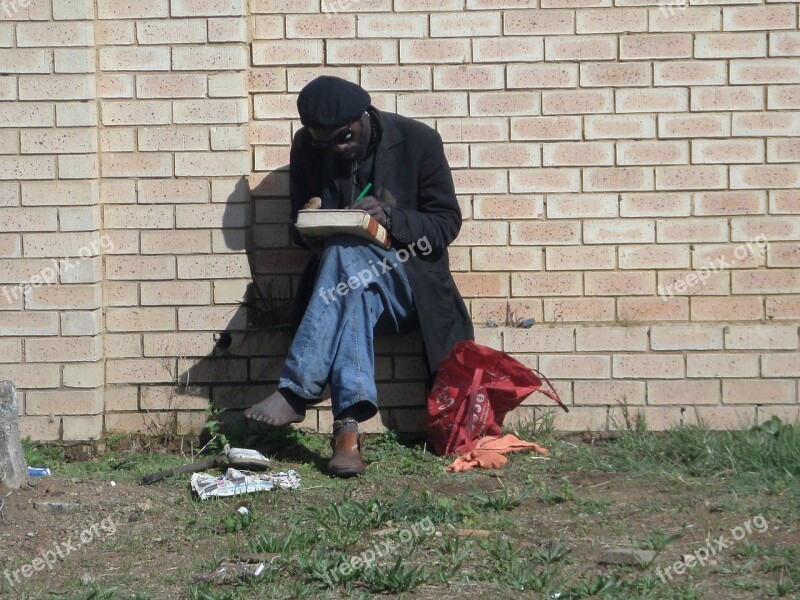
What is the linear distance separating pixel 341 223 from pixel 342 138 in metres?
0.40

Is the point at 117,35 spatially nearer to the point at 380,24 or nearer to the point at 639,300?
the point at 380,24

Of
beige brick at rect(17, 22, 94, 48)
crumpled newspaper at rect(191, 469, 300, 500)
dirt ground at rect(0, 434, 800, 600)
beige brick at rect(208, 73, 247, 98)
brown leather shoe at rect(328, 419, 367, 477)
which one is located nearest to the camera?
dirt ground at rect(0, 434, 800, 600)

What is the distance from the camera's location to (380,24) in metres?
4.86

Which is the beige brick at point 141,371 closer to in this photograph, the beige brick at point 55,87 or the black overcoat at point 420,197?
the black overcoat at point 420,197

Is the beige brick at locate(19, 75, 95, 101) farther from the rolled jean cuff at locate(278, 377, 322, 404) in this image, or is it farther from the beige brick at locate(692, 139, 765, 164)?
the beige brick at locate(692, 139, 765, 164)

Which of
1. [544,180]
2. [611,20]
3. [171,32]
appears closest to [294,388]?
[544,180]

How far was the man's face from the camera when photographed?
175 inches

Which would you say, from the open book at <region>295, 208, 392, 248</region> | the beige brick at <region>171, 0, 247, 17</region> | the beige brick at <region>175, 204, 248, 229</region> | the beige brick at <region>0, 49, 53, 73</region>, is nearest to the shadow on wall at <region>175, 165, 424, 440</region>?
the beige brick at <region>175, 204, 248, 229</region>

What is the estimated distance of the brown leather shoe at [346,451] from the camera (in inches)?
168

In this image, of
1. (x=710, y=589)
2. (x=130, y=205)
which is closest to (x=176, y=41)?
(x=130, y=205)

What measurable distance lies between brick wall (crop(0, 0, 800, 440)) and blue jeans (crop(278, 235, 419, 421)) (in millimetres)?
469

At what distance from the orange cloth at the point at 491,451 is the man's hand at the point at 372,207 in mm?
1018

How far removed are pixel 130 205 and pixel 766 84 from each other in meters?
2.91

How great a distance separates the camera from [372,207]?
174 inches
